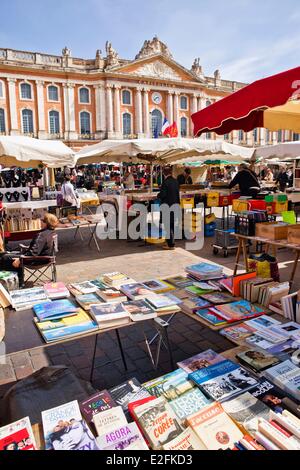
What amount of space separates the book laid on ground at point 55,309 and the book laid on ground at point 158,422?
1.02 m

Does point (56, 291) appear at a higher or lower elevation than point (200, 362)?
higher

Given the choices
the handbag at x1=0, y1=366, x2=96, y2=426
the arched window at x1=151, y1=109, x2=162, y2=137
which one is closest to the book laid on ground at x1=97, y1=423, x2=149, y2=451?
the handbag at x1=0, y1=366, x2=96, y2=426

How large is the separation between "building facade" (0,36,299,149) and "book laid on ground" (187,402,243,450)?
128 feet

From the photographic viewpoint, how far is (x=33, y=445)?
58.9 inches

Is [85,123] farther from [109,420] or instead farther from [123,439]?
[123,439]

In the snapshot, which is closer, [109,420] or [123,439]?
[123,439]

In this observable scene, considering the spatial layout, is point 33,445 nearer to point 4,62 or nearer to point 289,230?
point 289,230

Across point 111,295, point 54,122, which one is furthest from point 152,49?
point 111,295

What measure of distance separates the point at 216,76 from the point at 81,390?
5214 centimetres

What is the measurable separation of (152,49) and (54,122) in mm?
14912

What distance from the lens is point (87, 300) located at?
2.70 metres

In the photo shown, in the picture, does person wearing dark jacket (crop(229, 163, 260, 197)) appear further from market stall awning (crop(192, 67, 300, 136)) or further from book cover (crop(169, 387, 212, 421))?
book cover (crop(169, 387, 212, 421))

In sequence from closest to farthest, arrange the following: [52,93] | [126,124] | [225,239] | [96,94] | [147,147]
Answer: [225,239]
[147,147]
[52,93]
[96,94]
[126,124]

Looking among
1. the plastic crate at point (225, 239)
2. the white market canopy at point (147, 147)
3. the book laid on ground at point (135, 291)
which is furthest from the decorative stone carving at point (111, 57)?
the book laid on ground at point (135, 291)
